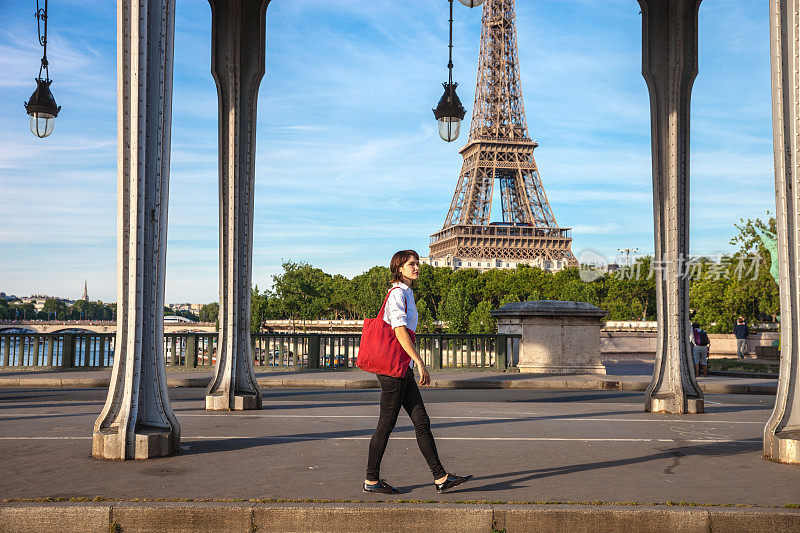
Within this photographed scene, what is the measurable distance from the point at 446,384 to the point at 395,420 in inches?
450

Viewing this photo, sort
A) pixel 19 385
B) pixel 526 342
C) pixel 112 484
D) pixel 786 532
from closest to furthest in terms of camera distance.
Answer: pixel 786 532
pixel 112 484
pixel 19 385
pixel 526 342

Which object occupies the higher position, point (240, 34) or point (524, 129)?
point (524, 129)

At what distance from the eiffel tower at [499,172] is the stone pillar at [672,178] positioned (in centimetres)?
9139

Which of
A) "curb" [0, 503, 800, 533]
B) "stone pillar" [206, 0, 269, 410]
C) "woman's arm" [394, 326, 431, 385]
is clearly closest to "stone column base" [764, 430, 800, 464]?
"curb" [0, 503, 800, 533]

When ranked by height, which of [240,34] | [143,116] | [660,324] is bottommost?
[660,324]

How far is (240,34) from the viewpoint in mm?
11055

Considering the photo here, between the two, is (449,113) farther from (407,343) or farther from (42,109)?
(407,343)

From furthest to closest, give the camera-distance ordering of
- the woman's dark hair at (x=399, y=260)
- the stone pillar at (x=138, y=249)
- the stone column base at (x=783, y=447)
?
the stone pillar at (x=138, y=249) → the stone column base at (x=783, y=447) → the woman's dark hair at (x=399, y=260)

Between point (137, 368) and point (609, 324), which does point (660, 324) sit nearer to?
point (137, 368)

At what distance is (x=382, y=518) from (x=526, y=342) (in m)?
15.0

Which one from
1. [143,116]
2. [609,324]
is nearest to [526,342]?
[143,116]

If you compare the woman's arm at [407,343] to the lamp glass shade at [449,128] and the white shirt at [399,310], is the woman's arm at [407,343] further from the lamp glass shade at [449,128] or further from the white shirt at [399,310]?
the lamp glass shade at [449,128]

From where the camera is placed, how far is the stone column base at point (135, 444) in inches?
274

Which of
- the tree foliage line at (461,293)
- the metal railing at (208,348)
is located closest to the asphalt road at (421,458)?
the metal railing at (208,348)
